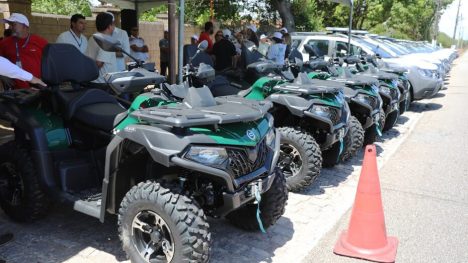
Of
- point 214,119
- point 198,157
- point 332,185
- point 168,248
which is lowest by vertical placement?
point 332,185

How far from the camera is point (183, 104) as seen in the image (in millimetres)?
3383

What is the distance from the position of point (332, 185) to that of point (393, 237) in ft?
4.98

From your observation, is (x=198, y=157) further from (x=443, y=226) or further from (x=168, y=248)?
(x=443, y=226)

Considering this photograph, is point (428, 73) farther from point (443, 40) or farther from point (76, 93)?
point (443, 40)

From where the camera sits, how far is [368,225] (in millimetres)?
3725

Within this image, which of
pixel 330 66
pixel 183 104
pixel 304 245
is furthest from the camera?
pixel 330 66

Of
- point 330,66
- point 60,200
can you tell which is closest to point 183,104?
point 60,200

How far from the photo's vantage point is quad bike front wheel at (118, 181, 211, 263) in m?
2.89

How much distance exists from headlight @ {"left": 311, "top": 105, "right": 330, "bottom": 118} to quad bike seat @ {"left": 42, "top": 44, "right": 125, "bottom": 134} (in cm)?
210

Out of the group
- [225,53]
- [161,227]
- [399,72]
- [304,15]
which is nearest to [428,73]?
[399,72]

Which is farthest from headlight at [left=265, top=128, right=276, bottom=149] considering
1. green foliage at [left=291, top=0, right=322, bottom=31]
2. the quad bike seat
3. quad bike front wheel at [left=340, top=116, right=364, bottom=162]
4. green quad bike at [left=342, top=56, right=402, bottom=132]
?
green foliage at [left=291, top=0, right=322, bottom=31]

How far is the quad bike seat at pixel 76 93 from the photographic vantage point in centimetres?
375

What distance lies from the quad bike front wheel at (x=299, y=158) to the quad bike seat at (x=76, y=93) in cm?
185

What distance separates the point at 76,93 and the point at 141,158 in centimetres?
100
